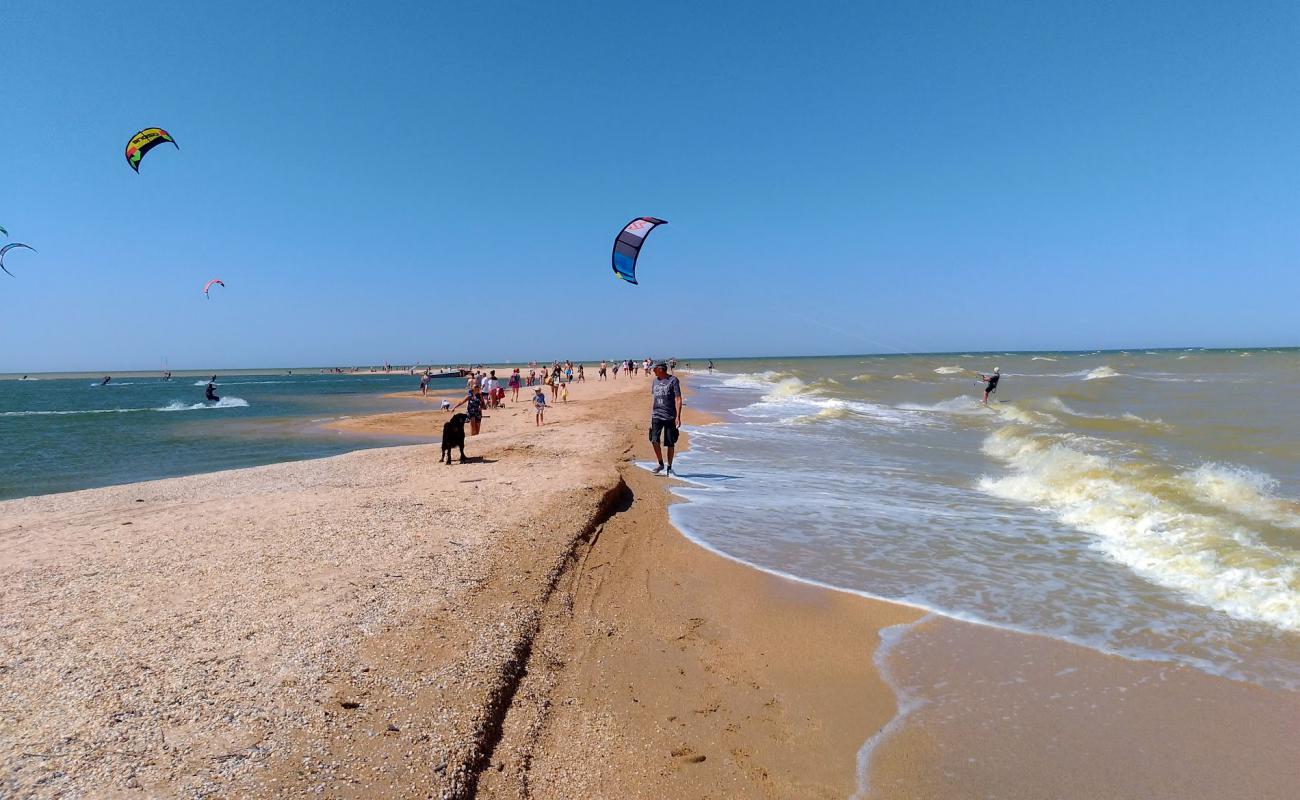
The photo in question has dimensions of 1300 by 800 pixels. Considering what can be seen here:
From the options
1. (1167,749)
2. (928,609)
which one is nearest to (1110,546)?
(928,609)

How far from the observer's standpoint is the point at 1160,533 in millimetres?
6770

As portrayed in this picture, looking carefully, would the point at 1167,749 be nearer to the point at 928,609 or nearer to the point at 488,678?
the point at 928,609

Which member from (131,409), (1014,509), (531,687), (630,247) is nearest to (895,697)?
(531,687)

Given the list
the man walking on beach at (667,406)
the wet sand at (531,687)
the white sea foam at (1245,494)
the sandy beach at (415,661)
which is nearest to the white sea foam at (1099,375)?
the white sea foam at (1245,494)

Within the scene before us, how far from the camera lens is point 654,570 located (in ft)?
18.7

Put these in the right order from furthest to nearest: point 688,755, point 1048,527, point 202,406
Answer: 1. point 202,406
2. point 1048,527
3. point 688,755

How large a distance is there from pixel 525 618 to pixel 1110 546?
6.06 m

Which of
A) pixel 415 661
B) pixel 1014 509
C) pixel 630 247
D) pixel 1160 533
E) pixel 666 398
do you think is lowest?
pixel 1014 509

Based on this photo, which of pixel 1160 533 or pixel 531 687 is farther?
pixel 1160 533

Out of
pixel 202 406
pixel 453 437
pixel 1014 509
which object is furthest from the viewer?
pixel 202 406

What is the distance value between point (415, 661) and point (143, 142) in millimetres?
17826

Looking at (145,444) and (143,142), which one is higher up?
(143,142)

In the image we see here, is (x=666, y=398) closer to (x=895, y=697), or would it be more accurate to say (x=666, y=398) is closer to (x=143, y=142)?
(x=895, y=697)

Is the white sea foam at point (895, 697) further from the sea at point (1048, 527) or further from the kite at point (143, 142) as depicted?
the kite at point (143, 142)
